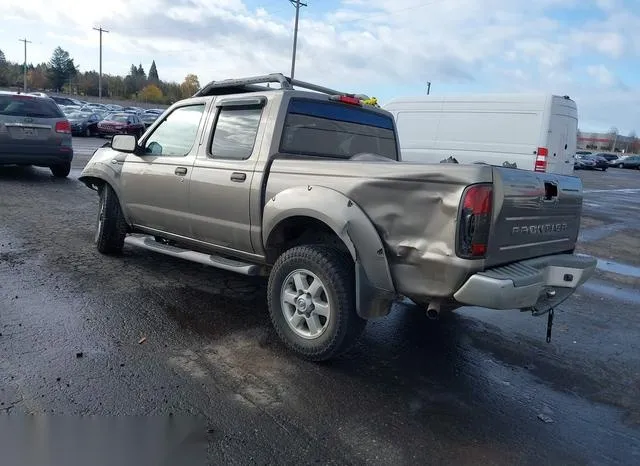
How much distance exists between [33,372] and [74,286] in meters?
1.81

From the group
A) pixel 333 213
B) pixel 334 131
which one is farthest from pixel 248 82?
pixel 333 213

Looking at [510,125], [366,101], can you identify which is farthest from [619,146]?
[366,101]

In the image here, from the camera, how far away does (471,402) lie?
11.4 feet

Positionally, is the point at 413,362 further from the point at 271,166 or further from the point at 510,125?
the point at 510,125

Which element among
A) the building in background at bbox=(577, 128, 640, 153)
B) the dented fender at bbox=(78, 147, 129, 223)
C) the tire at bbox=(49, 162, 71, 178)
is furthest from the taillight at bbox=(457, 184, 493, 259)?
the building in background at bbox=(577, 128, 640, 153)

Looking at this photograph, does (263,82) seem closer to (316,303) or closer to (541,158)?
(316,303)

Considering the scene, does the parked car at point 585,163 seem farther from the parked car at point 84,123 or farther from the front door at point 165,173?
the front door at point 165,173

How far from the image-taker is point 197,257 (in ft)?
15.6

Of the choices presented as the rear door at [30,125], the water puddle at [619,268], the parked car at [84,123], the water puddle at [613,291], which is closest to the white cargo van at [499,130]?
the water puddle at [619,268]

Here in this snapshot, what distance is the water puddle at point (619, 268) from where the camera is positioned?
7.70 meters

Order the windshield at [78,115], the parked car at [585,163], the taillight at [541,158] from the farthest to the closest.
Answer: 1. the parked car at [585,163]
2. the windshield at [78,115]
3. the taillight at [541,158]

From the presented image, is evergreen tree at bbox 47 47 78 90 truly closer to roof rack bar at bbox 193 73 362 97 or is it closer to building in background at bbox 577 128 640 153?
building in background at bbox 577 128 640 153

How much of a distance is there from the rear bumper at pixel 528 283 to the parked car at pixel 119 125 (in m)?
26.3

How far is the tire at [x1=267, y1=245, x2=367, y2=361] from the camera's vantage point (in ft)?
11.8
